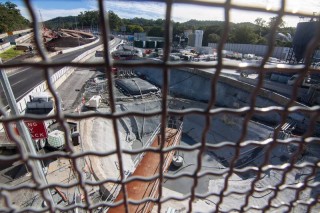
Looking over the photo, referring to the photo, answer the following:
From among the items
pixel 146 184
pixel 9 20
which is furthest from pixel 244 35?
pixel 9 20

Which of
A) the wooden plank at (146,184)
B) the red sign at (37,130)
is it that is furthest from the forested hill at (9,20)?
the wooden plank at (146,184)

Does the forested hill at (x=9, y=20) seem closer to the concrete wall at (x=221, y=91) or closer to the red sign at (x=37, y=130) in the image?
the concrete wall at (x=221, y=91)

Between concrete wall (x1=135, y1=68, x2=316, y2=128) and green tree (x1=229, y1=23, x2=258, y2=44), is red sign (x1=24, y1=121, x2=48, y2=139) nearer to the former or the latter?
concrete wall (x1=135, y1=68, x2=316, y2=128)

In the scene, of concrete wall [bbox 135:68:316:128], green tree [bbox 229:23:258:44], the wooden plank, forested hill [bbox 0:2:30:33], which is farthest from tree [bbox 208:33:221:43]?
the wooden plank

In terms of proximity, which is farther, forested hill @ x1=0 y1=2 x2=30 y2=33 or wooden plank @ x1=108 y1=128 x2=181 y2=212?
forested hill @ x1=0 y1=2 x2=30 y2=33

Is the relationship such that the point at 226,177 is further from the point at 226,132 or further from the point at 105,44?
the point at 226,132

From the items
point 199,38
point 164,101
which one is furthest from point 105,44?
point 199,38

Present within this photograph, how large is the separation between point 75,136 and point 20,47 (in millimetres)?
28334

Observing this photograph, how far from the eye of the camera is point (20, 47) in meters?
30.4

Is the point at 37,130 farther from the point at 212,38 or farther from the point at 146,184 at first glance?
the point at 212,38

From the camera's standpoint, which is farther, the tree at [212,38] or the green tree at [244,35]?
the tree at [212,38]

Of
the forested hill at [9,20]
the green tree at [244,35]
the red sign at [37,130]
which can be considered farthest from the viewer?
the forested hill at [9,20]

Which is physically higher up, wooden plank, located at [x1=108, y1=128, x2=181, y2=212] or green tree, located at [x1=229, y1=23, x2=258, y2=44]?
green tree, located at [x1=229, y1=23, x2=258, y2=44]

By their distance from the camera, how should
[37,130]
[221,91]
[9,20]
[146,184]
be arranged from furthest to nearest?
[9,20], [221,91], [37,130], [146,184]
